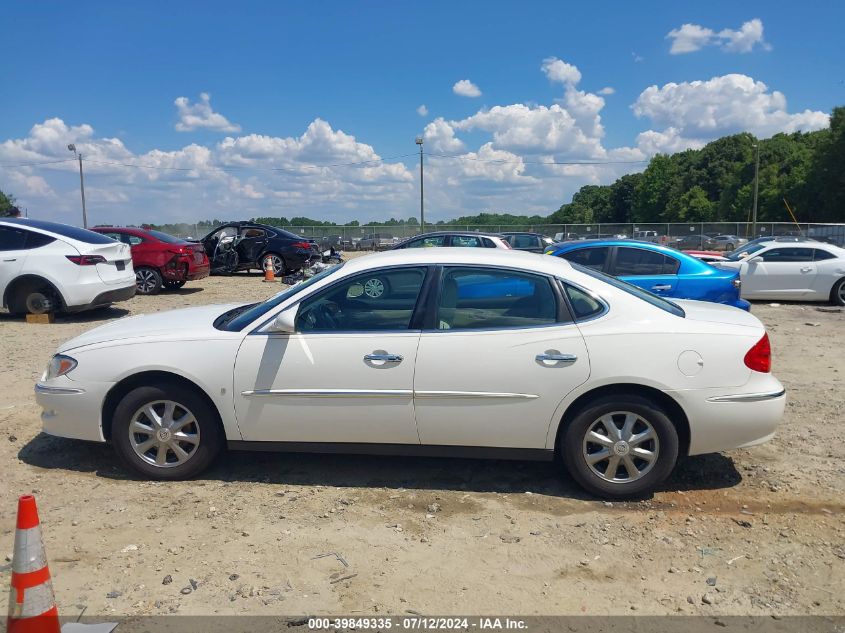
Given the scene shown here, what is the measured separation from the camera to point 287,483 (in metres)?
4.84

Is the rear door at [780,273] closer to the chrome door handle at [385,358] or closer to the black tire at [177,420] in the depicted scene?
the chrome door handle at [385,358]

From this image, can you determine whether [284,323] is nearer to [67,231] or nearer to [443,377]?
[443,377]

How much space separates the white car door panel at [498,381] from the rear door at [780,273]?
39.2ft

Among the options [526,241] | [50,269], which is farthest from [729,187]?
[50,269]

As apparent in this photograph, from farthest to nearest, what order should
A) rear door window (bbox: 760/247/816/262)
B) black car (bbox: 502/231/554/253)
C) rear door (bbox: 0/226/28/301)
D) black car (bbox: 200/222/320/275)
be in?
black car (bbox: 502/231/554/253)
black car (bbox: 200/222/320/275)
rear door window (bbox: 760/247/816/262)
rear door (bbox: 0/226/28/301)

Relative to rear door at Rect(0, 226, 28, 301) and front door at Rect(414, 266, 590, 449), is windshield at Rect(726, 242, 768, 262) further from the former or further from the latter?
rear door at Rect(0, 226, 28, 301)

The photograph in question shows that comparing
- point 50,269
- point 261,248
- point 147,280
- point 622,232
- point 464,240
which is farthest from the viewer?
point 622,232

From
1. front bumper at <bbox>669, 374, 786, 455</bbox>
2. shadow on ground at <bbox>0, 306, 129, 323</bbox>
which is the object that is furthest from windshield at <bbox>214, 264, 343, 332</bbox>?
shadow on ground at <bbox>0, 306, 129, 323</bbox>

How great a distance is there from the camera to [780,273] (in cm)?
1467

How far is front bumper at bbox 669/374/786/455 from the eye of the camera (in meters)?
4.41

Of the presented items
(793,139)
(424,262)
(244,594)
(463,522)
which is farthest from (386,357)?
(793,139)

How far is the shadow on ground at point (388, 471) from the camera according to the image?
15.8ft

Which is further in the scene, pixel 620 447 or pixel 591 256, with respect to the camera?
pixel 591 256

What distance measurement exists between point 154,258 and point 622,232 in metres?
34.3
